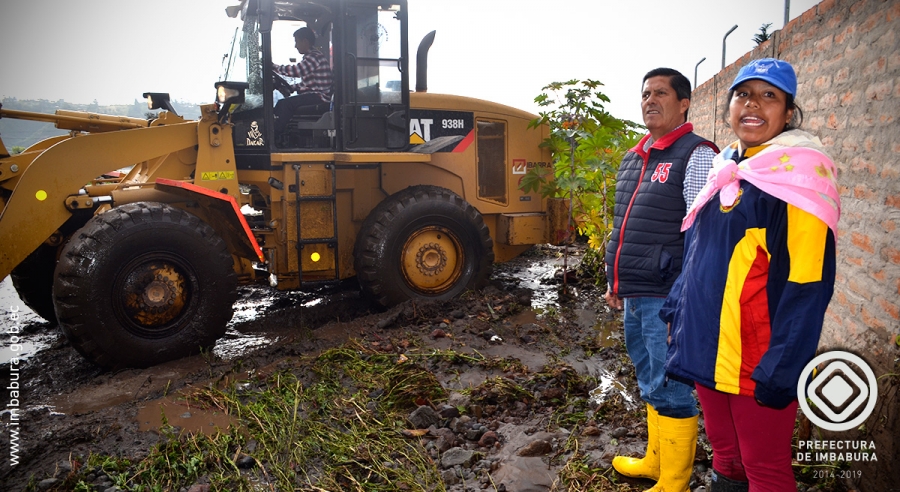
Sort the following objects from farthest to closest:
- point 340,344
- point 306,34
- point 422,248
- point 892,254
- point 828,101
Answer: point 422,248 < point 306,34 < point 340,344 < point 828,101 < point 892,254

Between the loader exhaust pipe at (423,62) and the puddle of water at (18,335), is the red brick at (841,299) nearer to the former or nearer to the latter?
the loader exhaust pipe at (423,62)

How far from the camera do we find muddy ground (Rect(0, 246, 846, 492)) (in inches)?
133

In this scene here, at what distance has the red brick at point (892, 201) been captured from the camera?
109 inches

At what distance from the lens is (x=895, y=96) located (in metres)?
2.88

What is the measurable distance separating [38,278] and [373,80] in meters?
3.53

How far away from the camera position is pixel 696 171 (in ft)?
8.80

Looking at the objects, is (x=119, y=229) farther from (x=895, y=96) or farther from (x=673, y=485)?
(x=895, y=96)

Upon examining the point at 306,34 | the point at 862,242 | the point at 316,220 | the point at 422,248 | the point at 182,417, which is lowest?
the point at 182,417

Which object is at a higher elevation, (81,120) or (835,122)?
(81,120)

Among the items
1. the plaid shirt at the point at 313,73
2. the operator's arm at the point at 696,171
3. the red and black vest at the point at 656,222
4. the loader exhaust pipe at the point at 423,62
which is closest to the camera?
the operator's arm at the point at 696,171

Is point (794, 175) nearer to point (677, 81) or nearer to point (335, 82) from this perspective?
point (677, 81)

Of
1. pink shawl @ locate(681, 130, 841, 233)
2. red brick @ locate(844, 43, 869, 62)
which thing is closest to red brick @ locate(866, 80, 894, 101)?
red brick @ locate(844, 43, 869, 62)

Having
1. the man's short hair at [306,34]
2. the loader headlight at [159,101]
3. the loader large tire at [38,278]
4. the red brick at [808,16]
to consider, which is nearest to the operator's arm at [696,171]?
the red brick at [808,16]

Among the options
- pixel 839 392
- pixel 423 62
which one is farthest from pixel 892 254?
pixel 423 62
